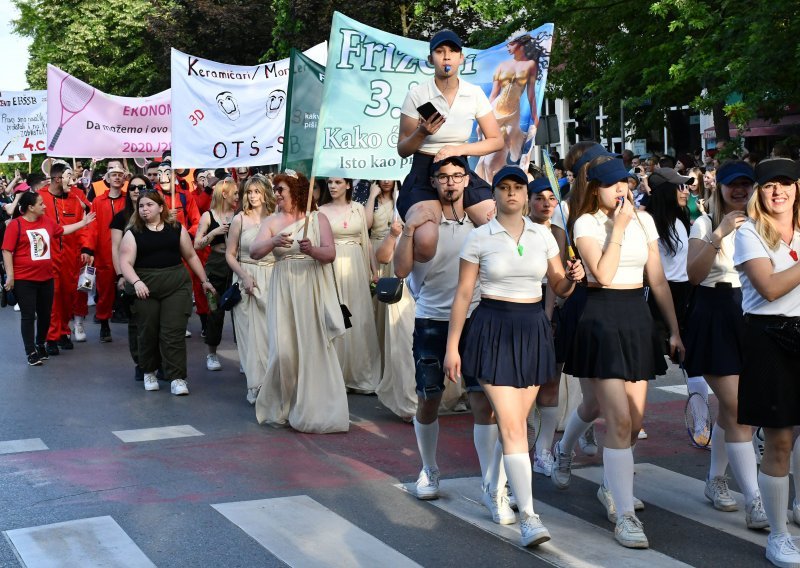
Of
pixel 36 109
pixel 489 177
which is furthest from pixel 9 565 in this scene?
pixel 36 109

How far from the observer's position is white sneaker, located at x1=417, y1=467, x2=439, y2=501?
24.0 ft

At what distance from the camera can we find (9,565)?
6113mm

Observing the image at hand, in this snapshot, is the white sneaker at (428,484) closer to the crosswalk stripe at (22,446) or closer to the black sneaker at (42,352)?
the crosswalk stripe at (22,446)

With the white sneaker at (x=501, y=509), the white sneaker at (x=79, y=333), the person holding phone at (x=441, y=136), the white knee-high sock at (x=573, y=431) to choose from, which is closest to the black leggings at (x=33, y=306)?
the white sneaker at (x=79, y=333)

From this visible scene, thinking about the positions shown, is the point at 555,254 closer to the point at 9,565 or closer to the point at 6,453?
the point at 9,565

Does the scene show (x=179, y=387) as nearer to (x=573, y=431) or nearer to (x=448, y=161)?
(x=573, y=431)

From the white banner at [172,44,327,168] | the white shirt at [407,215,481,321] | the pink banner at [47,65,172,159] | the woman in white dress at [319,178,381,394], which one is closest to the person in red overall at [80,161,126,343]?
the pink banner at [47,65,172,159]

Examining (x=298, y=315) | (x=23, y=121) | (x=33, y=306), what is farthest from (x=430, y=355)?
(x=23, y=121)

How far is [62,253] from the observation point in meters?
15.3

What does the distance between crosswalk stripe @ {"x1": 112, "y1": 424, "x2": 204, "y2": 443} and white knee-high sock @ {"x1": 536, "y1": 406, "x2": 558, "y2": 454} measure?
9.35 feet

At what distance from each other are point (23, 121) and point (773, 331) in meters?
22.9

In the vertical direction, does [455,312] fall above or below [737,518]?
above

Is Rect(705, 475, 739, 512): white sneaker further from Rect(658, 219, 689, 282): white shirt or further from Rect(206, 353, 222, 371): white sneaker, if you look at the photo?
Rect(206, 353, 222, 371): white sneaker

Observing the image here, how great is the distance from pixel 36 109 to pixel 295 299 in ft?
59.7
